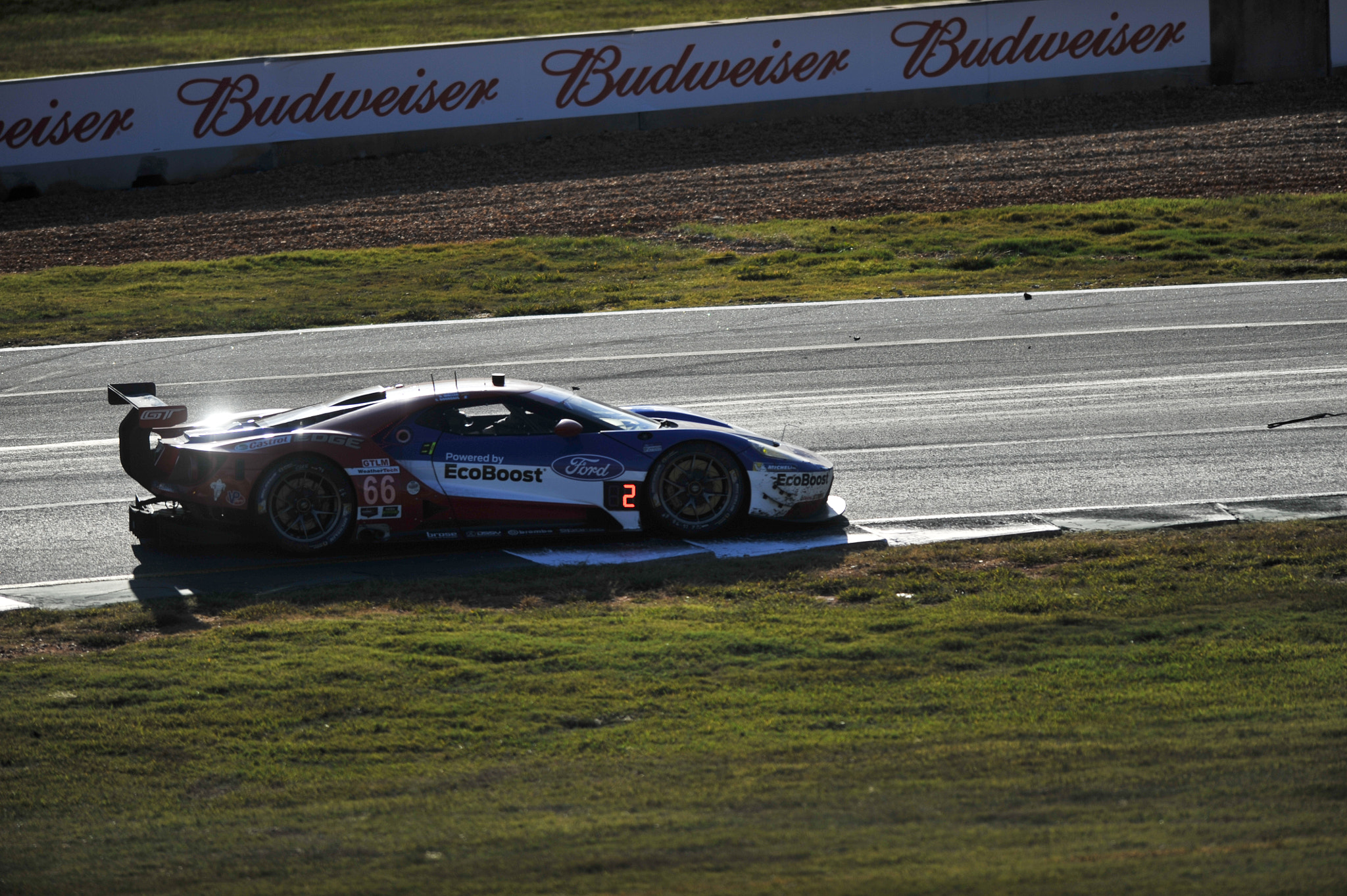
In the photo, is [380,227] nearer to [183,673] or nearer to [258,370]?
[258,370]

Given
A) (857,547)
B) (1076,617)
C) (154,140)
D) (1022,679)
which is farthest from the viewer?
(154,140)

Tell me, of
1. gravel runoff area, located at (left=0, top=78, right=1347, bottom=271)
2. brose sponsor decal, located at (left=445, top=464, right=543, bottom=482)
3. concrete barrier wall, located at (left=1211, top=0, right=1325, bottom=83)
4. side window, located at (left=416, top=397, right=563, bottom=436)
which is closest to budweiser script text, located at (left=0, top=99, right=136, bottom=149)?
gravel runoff area, located at (left=0, top=78, right=1347, bottom=271)

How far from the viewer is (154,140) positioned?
28719 mm

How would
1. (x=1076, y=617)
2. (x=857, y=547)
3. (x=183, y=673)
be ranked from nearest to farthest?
(x=183, y=673) < (x=1076, y=617) < (x=857, y=547)

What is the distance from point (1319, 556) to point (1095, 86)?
75.8 feet

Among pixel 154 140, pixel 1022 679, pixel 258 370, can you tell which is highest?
pixel 154 140

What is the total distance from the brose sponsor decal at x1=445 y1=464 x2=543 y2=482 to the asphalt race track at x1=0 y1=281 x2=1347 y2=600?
609 mm

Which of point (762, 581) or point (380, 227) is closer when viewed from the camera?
point (762, 581)

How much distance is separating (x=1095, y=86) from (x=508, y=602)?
82.6ft

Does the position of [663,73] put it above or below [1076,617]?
above

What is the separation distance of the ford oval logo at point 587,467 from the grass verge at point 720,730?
840 mm

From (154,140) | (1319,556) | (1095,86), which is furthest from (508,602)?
(1095,86)

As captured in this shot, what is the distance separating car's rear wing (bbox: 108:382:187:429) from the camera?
10398 mm

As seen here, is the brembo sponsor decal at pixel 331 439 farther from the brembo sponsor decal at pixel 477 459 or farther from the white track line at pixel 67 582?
the white track line at pixel 67 582
